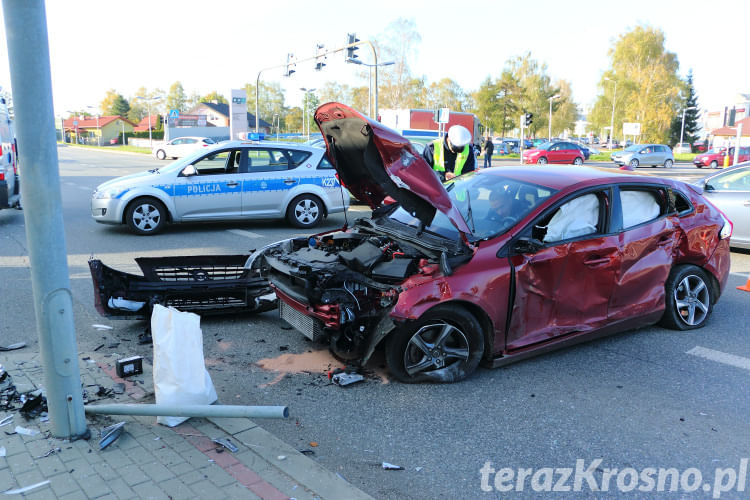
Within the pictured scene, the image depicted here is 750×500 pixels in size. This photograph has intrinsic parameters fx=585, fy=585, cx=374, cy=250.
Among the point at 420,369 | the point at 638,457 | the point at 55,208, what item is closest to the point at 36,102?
the point at 55,208

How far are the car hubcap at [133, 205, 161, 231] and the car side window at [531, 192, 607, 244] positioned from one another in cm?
792

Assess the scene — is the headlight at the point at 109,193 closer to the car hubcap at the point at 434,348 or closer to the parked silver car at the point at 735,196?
the car hubcap at the point at 434,348

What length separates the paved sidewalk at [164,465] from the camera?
295 cm

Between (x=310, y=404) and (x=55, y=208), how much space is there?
208 centimetres

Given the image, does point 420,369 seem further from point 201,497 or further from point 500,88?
point 500,88

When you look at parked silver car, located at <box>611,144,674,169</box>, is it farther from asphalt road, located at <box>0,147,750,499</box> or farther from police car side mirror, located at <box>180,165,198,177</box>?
asphalt road, located at <box>0,147,750,499</box>

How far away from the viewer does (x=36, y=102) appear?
2.99m

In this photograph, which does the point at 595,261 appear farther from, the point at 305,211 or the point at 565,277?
the point at 305,211

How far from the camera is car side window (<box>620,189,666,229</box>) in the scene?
205 inches

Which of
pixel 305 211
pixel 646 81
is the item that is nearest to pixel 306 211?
pixel 305 211

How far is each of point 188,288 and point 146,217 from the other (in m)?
5.55

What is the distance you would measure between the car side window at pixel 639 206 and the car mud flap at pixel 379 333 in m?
2.40

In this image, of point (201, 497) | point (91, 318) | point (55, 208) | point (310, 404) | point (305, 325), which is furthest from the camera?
point (91, 318)

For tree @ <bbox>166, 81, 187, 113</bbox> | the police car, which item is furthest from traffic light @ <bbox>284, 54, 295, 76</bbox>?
tree @ <bbox>166, 81, 187, 113</bbox>
